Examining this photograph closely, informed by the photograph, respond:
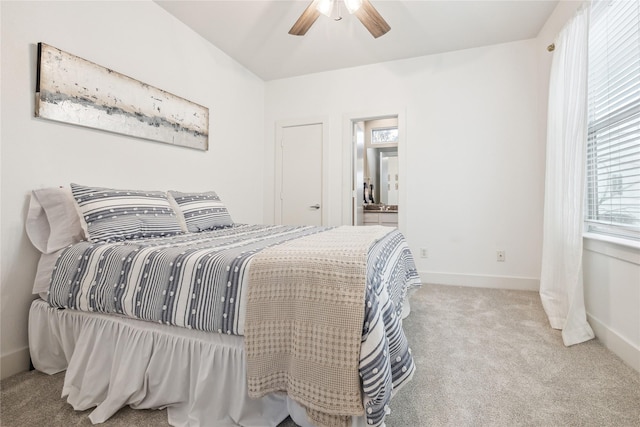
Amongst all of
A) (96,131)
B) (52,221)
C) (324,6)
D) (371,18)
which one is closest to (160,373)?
(52,221)

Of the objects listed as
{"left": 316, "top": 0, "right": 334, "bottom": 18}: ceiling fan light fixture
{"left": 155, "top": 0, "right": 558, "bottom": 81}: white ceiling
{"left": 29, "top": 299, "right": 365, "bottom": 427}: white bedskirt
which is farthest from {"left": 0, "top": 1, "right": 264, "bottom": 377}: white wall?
{"left": 316, "top": 0, "right": 334, "bottom": 18}: ceiling fan light fixture

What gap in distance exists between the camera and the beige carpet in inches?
49.6

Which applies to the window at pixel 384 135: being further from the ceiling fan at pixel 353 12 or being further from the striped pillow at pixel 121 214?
the striped pillow at pixel 121 214

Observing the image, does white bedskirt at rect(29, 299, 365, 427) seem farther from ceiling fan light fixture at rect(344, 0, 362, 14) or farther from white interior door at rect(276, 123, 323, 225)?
white interior door at rect(276, 123, 323, 225)

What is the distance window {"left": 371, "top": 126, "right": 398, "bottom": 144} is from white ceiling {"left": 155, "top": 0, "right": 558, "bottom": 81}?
1641mm

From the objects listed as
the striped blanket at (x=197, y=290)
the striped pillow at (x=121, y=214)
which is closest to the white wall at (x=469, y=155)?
the striped blanket at (x=197, y=290)

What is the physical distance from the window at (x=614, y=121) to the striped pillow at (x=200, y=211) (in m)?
2.80

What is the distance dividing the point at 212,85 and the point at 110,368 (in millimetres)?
2769

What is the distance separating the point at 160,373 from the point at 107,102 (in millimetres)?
1894

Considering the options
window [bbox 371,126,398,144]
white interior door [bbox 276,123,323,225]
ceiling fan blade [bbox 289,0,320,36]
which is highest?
ceiling fan blade [bbox 289,0,320,36]

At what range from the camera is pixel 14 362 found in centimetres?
165

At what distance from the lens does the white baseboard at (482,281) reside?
3.10 metres

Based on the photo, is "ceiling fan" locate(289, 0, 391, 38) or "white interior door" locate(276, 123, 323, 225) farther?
"white interior door" locate(276, 123, 323, 225)

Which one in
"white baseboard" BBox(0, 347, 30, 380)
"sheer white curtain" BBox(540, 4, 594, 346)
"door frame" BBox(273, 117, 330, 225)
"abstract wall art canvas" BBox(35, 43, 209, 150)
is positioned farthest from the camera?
"door frame" BBox(273, 117, 330, 225)
